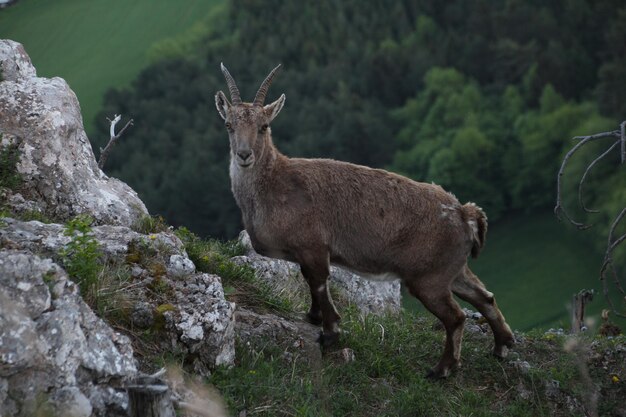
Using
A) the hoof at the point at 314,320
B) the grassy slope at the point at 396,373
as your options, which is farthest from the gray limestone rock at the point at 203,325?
the hoof at the point at 314,320

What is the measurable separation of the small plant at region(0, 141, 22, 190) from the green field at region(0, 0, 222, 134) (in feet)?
57.5

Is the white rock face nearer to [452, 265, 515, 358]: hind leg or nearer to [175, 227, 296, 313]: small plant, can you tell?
[175, 227, 296, 313]: small plant

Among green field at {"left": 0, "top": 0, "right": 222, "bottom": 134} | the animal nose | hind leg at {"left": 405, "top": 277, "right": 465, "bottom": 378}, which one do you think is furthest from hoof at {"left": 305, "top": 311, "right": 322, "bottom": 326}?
green field at {"left": 0, "top": 0, "right": 222, "bottom": 134}

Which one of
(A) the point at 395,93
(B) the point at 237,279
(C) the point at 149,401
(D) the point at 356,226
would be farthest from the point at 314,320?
(A) the point at 395,93

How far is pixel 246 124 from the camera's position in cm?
1131

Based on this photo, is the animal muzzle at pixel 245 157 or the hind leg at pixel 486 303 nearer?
the animal muzzle at pixel 245 157

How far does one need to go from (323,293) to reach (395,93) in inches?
3137

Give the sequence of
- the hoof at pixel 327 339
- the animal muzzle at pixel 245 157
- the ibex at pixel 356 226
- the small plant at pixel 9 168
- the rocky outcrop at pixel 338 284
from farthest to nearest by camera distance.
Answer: the rocky outcrop at pixel 338 284
the animal muzzle at pixel 245 157
the ibex at pixel 356 226
the hoof at pixel 327 339
the small plant at pixel 9 168

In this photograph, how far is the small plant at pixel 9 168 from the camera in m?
10.5

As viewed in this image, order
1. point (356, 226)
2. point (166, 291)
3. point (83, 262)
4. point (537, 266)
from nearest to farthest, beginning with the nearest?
point (83, 262) → point (166, 291) → point (356, 226) → point (537, 266)

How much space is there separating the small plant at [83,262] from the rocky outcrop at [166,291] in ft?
0.39

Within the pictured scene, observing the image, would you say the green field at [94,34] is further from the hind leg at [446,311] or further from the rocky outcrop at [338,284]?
the hind leg at [446,311]

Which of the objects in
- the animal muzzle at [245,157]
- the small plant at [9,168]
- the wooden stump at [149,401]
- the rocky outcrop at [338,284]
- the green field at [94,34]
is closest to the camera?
the wooden stump at [149,401]

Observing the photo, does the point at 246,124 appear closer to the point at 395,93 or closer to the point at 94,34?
the point at 94,34
